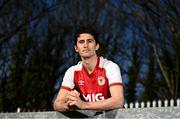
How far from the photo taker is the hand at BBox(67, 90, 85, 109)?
2826 mm

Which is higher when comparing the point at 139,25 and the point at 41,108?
the point at 139,25

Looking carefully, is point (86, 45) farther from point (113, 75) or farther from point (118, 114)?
point (118, 114)

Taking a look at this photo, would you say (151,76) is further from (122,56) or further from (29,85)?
(29,85)

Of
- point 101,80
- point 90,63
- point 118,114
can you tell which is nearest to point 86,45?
point 90,63

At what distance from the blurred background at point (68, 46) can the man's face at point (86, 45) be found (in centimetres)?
1054

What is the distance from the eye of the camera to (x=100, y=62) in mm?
3189

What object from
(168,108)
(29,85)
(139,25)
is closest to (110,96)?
(168,108)

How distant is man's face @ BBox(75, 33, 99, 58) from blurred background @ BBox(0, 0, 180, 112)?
10542 millimetres

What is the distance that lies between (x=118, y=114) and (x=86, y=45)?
2.40 feet

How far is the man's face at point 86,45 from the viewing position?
314 cm

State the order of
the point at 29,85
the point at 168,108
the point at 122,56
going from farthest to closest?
the point at 29,85, the point at 122,56, the point at 168,108

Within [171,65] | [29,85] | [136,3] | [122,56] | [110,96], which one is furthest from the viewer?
[29,85]

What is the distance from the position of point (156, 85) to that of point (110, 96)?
15.5m

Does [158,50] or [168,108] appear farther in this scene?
[158,50]
